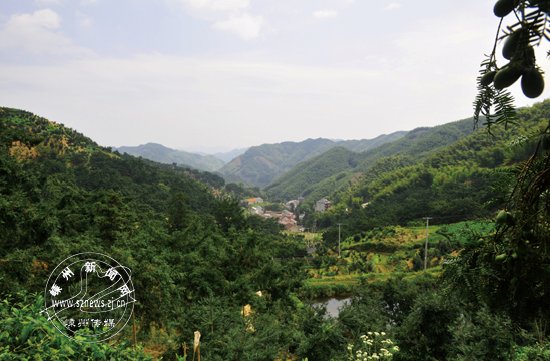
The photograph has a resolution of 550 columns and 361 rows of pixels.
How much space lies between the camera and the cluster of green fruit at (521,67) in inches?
41.3

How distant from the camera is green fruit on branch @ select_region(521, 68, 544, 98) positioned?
1.05m

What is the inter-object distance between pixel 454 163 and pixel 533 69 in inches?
2806

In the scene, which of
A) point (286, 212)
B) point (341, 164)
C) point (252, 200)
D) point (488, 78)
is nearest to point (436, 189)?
point (286, 212)

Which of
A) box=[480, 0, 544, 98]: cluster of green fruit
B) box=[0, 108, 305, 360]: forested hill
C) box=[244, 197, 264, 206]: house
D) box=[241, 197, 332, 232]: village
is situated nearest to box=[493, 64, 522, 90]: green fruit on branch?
box=[480, 0, 544, 98]: cluster of green fruit

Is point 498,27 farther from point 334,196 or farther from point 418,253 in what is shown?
point 334,196

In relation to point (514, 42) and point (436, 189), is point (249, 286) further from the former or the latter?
point (436, 189)

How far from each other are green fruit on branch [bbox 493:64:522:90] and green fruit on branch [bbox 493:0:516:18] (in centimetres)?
20

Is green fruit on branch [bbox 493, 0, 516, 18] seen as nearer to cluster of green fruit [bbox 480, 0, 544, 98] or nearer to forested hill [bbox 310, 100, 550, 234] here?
cluster of green fruit [bbox 480, 0, 544, 98]

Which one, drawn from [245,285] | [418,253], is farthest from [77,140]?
[245,285]

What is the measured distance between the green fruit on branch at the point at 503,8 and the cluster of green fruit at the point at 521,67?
4.4 inches

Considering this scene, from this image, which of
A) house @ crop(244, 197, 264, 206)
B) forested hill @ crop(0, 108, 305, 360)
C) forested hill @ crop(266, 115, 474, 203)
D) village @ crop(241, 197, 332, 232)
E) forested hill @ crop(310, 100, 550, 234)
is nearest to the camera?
forested hill @ crop(0, 108, 305, 360)
